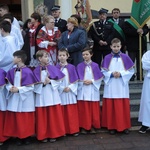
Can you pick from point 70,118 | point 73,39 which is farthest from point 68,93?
point 73,39

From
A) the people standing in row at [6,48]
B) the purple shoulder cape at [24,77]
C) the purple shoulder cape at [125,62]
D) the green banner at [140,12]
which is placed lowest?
the purple shoulder cape at [24,77]

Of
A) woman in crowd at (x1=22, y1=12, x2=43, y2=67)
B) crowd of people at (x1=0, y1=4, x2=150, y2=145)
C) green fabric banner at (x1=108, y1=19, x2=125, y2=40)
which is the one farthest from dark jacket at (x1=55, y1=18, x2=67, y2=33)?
green fabric banner at (x1=108, y1=19, x2=125, y2=40)

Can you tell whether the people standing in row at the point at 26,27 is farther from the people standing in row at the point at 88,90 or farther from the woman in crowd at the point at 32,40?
the people standing in row at the point at 88,90

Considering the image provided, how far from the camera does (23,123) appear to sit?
5.42m

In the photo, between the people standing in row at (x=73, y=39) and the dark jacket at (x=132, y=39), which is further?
the dark jacket at (x=132, y=39)

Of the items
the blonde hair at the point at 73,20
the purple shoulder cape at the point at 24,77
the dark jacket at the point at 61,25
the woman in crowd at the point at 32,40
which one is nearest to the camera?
the purple shoulder cape at the point at 24,77

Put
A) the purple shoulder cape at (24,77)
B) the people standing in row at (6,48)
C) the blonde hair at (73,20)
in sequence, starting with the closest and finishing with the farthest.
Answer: the purple shoulder cape at (24,77) → the people standing in row at (6,48) → the blonde hair at (73,20)

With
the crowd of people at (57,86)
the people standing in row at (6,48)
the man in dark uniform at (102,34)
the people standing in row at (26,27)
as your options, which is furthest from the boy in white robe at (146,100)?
the people standing in row at (26,27)

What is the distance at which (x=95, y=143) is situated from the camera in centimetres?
561

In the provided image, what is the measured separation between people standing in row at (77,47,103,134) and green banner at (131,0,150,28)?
2364mm

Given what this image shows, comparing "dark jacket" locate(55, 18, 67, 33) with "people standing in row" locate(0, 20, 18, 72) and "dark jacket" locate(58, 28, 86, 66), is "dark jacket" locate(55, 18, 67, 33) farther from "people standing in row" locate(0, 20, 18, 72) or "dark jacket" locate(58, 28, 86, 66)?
"people standing in row" locate(0, 20, 18, 72)

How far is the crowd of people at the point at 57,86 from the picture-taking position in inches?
215

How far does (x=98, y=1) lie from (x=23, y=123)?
238 inches

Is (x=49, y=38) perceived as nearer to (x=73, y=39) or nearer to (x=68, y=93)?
(x=73, y=39)
